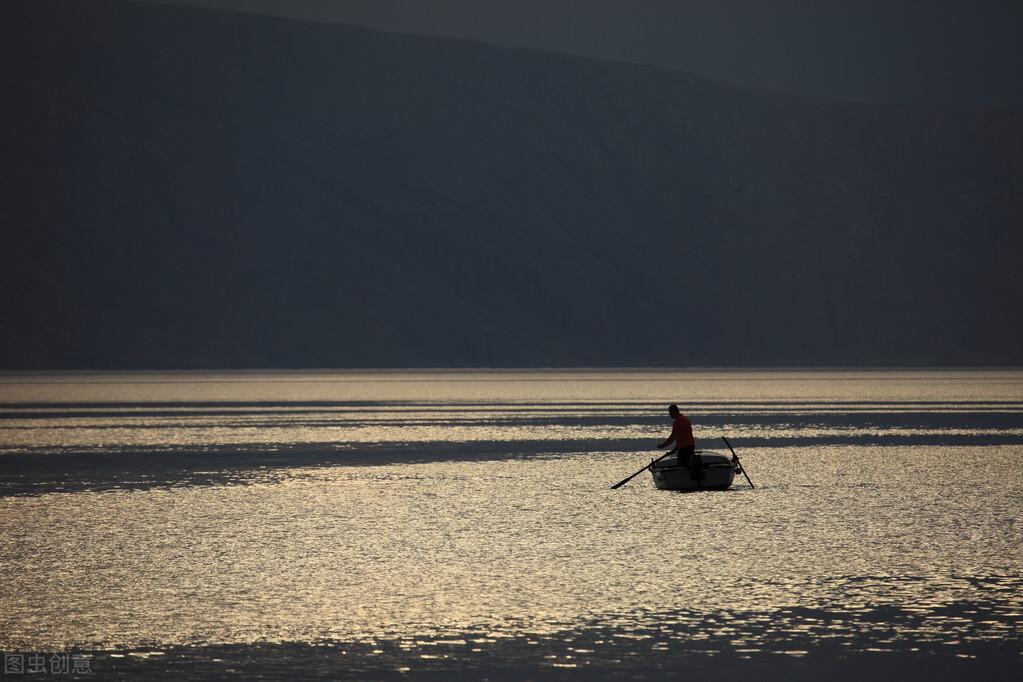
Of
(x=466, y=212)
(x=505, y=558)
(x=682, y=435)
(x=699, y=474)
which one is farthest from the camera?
(x=466, y=212)

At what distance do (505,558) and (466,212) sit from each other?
150 metres

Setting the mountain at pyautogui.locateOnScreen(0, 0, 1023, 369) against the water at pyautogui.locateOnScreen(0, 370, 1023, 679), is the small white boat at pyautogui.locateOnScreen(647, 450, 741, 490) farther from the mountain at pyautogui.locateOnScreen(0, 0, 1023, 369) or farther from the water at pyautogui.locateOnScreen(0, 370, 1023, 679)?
the mountain at pyautogui.locateOnScreen(0, 0, 1023, 369)

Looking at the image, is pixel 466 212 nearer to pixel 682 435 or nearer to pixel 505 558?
pixel 682 435

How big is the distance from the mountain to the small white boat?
397ft

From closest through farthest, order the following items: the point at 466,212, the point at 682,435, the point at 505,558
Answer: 1. the point at 505,558
2. the point at 682,435
3. the point at 466,212

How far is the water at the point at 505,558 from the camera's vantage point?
13.4 meters

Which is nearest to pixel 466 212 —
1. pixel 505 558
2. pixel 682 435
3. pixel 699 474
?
pixel 699 474

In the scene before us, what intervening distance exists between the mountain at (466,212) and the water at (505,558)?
111 m

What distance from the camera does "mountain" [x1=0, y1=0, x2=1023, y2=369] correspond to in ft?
499

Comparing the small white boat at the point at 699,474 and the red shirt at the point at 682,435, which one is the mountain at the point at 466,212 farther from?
the red shirt at the point at 682,435

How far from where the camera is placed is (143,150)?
551 ft

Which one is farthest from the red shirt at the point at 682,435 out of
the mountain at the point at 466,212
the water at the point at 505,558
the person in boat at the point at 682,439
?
the mountain at the point at 466,212

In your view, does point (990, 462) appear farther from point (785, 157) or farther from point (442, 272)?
point (785, 157)

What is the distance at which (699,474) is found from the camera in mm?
27609
